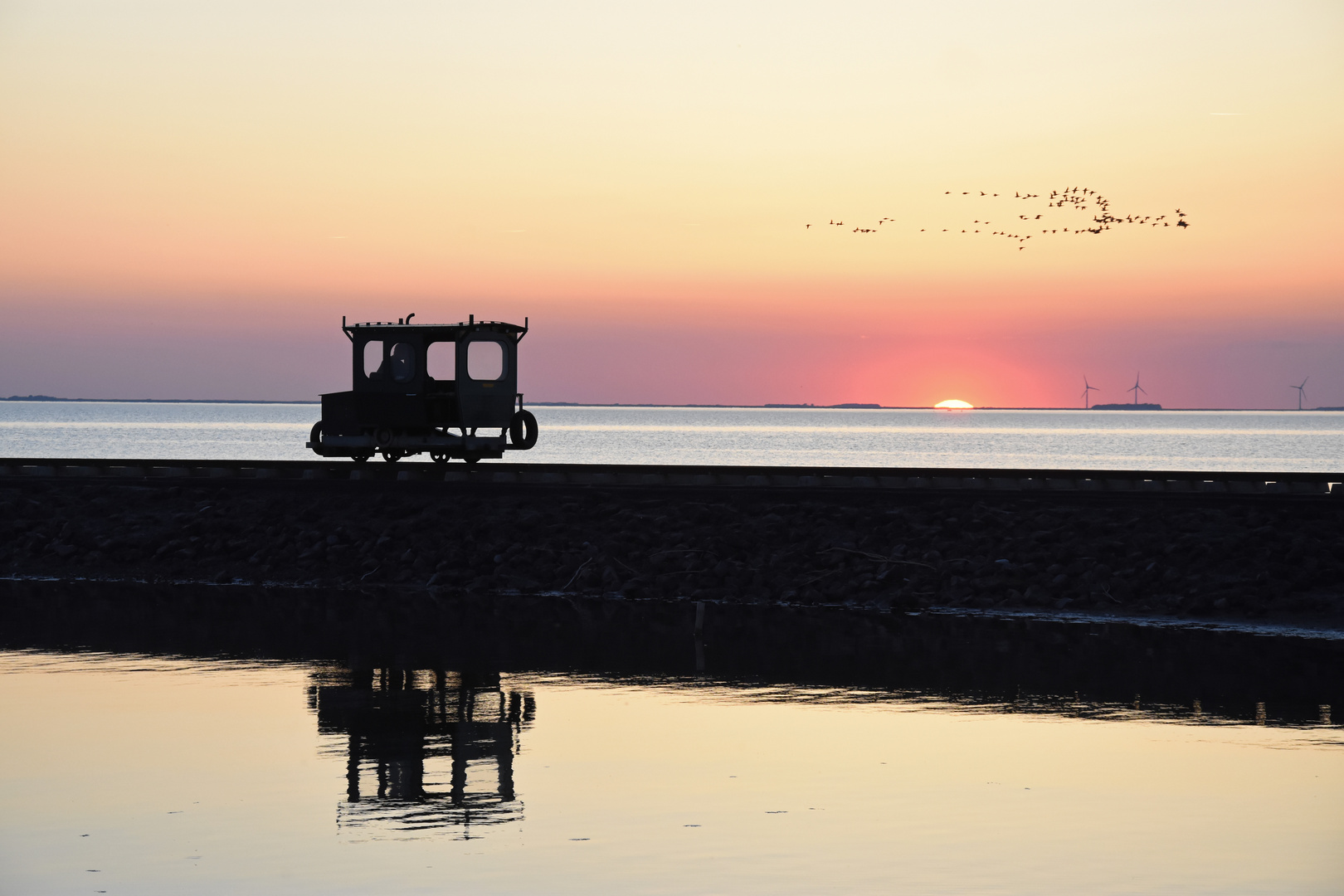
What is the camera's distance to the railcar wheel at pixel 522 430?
33875 mm

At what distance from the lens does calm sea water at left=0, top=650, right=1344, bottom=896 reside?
32.9 feet

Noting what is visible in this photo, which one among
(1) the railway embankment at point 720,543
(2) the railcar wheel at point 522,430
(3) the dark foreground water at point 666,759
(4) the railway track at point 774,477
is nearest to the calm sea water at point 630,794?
(3) the dark foreground water at point 666,759

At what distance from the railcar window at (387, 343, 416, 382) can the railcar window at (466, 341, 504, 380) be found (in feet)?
4.45

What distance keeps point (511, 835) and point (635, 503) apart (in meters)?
20.0

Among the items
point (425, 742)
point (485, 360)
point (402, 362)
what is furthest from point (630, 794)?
point (402, 362)

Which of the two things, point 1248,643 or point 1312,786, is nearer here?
point 1312,786

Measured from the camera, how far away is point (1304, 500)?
28.1 metres

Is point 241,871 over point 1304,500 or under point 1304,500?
under

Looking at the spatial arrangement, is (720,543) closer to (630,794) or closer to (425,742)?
(425,742)

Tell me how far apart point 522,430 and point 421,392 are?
2642 mm

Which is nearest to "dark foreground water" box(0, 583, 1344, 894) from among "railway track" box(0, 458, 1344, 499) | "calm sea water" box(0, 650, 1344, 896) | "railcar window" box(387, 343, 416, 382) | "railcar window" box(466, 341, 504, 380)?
"calm sea water" box(0, 650, 1344, 896)

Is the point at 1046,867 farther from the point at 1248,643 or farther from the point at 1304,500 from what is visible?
the point at 1304,500

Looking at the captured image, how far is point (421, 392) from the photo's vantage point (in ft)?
109

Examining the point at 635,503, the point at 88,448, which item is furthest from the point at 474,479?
the point at 88,448
